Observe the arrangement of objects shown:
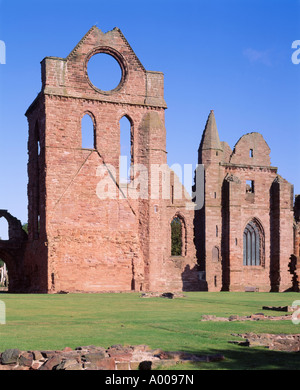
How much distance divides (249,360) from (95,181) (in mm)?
22805

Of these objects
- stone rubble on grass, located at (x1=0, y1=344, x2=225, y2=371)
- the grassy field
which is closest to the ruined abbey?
the grassy field

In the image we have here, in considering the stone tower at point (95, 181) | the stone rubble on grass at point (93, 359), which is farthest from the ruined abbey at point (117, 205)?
the stone rubble on grass at point (93, 359)

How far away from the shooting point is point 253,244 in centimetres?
3841

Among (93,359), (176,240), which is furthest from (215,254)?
(93,359)

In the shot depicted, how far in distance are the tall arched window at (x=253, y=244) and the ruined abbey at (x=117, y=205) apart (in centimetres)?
13

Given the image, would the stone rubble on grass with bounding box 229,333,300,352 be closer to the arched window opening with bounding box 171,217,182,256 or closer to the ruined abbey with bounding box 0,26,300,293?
the ruined abbey with bounding box 0,26,300,293

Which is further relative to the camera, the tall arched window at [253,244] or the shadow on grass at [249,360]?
the tall arched window at [253,244]

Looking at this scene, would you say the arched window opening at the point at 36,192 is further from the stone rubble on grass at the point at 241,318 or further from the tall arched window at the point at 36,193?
the stone rubble on grass at the point at 241,318

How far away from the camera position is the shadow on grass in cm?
683

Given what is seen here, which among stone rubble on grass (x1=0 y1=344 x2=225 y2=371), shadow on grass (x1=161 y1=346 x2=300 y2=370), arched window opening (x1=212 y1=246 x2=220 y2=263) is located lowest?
arched window opening (x1=212 y1=246 x2=220 y2=263)

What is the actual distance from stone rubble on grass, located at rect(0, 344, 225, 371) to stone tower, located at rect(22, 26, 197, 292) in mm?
21147

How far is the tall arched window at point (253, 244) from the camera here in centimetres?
3824

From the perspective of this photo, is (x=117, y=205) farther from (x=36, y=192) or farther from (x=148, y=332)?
(x=148, y=332)

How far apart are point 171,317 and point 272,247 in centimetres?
2654
